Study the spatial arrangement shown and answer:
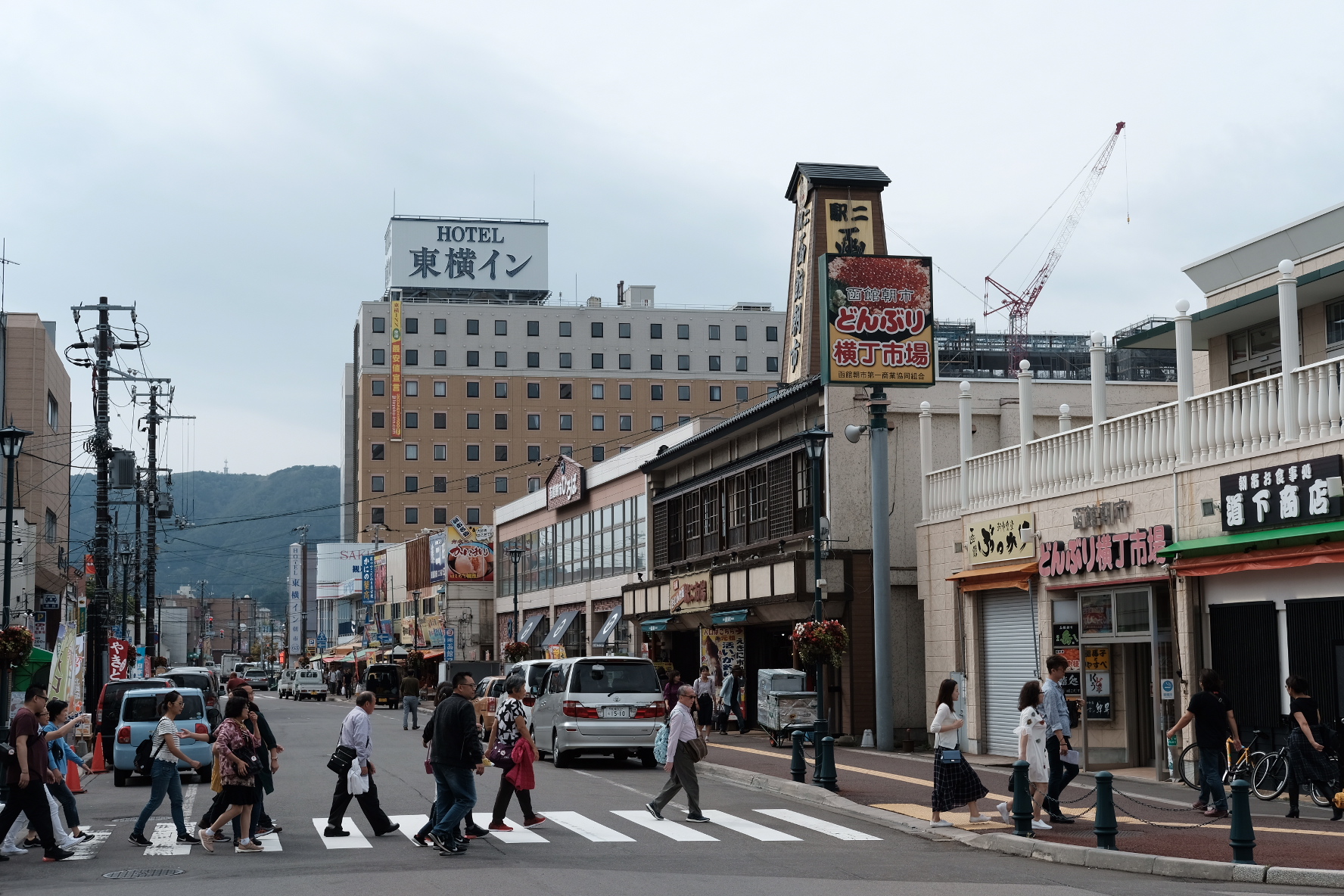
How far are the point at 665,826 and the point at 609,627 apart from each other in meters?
32.5

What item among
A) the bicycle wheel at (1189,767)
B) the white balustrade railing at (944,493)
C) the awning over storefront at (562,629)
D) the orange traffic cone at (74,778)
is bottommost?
the orange traffic cone at (74,778)

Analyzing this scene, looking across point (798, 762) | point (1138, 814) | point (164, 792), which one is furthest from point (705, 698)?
point (164, 792)

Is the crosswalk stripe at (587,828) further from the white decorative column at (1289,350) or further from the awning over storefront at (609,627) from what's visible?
the awning over storefront at (609,627)

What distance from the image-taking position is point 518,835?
1614cm

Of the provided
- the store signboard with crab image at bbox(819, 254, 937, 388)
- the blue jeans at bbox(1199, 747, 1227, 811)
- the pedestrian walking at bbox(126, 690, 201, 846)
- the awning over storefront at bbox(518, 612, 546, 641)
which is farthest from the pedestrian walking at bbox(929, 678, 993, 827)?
the awning over storefront at bbox(518, 612, 546, 641)

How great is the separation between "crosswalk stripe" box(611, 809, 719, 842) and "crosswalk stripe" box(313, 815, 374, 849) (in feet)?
10.4

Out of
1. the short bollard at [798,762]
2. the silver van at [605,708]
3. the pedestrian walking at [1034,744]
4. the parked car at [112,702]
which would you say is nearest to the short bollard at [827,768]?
the short bollard at [798,762]

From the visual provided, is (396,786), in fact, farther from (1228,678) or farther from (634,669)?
(1228,678)

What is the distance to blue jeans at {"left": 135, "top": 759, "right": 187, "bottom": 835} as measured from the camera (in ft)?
51.9

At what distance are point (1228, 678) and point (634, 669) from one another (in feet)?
34.8

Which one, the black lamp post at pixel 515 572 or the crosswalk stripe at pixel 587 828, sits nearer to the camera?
the crosswalk stripe at pixel 587 828

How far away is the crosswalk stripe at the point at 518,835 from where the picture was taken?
51.2 feet

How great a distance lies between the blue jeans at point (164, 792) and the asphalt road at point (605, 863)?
0.35m

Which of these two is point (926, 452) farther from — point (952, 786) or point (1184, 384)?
point (952, 786)
